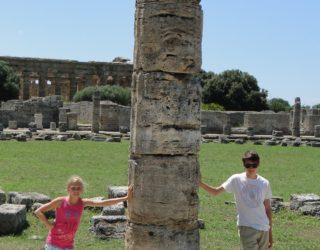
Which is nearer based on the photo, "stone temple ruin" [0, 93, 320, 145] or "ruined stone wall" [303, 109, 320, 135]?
"stone temple ruin" [0, 93, 320, 145]

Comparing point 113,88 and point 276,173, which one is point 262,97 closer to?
point 113,88

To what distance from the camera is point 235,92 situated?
6956 cm

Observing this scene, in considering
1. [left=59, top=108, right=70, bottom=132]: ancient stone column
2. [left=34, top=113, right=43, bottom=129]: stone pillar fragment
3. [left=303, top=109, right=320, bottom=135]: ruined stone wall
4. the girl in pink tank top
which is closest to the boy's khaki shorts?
the girl in pink tank top

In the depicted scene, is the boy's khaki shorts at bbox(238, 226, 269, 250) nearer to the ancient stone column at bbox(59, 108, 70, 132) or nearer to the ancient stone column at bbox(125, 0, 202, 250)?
the ancient stone column at bbox(125, 0, 202, 250)

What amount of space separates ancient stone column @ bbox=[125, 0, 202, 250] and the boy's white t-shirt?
681 millimetres

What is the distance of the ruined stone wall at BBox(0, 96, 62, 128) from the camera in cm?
4544

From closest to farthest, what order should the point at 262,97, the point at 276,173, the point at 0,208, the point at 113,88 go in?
the point at 0,208
the point at 276,173
the point at 113,88
the point at 262,97

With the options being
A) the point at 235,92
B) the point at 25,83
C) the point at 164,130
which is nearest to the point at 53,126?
the point at 25,83

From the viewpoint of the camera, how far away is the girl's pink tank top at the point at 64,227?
274 inches

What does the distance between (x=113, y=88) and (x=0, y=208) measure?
4724 cm

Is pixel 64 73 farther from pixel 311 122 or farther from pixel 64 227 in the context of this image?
pixel 64 227

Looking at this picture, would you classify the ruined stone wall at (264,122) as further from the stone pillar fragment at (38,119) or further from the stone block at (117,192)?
the stone block at (117,192)

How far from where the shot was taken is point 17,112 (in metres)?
46.0

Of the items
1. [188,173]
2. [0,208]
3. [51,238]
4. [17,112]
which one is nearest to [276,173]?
[0,208]
